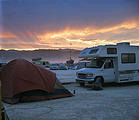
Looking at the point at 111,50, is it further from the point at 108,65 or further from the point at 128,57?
the point at 128,57

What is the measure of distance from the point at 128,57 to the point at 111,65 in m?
1.63

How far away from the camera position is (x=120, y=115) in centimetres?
633

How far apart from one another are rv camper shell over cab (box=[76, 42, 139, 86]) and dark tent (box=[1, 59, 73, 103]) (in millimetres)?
Answer: 3816

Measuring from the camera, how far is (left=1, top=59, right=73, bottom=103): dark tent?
852 centimetres

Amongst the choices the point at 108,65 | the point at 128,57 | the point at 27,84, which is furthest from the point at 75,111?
the point at 128,57

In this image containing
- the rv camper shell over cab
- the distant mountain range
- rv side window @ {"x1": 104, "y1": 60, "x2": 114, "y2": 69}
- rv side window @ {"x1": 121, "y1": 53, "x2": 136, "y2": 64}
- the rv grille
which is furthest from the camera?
the distant mountain range

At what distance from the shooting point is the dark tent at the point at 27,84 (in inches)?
336

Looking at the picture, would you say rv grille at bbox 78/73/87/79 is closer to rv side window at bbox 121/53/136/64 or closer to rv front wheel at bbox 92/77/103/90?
rv front wheel at bbox 92/77/103/90

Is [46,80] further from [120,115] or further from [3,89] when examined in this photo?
[120,115]

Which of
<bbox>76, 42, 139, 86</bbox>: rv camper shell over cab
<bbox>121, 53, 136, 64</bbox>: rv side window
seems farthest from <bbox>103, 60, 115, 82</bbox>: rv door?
<bbox>121, 53, 136, 64</bbox>: rv side window

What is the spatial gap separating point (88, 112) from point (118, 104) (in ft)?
6.11

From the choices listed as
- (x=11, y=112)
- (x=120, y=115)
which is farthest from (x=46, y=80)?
(x=120, y=115)

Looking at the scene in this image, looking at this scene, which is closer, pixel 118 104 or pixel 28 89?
pixel 118 104

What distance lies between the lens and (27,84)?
343 inches
